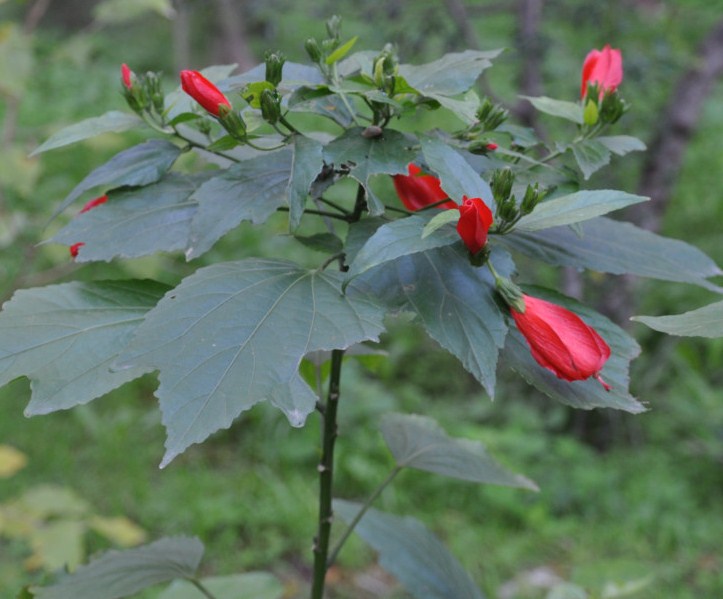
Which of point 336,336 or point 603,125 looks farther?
point 603,125

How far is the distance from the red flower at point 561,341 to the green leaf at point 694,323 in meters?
0.05

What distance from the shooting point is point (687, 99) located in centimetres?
262

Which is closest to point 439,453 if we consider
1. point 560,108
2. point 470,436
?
point 560,108

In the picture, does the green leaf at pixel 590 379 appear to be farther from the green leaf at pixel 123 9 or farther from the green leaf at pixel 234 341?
the green leaf at pixel 123 9

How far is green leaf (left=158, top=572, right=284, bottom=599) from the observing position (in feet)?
3.53

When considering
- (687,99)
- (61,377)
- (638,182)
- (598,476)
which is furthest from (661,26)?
(61,377)

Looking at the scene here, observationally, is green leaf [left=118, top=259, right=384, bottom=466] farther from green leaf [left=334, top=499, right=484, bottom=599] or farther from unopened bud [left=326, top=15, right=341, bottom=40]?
green leaf [left=334, top=499, right=484, bottom=599]

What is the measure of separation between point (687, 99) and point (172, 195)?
2.25 metres

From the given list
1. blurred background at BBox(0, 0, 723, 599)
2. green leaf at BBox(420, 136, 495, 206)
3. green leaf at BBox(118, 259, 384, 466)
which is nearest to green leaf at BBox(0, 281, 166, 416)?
green leaf at BBox(118, 259, 384, 466)

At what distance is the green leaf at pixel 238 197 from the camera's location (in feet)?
2.27

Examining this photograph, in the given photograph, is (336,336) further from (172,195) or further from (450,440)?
(450,440)

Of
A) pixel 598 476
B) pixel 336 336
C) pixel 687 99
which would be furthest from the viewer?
pixel 687 99

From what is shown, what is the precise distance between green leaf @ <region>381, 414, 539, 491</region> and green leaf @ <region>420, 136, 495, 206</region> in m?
0.40

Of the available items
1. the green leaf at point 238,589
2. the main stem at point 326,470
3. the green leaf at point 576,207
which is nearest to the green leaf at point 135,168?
the main stem at point 326,470
